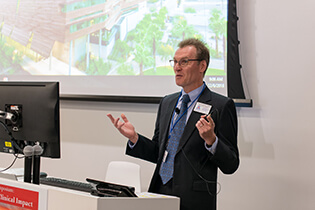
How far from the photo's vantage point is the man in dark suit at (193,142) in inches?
89.7

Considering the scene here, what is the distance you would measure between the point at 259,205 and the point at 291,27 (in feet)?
4.44

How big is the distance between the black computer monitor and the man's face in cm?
76

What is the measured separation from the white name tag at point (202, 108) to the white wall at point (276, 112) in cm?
88

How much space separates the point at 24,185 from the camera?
1.92 meters

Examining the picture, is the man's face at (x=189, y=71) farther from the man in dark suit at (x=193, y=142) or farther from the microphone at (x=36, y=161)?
the microphone at (x=36, y=161)

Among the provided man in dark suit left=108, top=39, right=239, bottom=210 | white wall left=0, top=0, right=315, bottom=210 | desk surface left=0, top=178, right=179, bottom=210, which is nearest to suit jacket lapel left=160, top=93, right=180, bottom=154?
man in dark suit left=108, top=39, right=239, bottom=210

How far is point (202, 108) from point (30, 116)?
949 mm

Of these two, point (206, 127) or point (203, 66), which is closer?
point (206, 127)

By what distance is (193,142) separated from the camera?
2.36 metres

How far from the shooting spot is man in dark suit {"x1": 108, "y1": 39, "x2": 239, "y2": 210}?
2.28 metres

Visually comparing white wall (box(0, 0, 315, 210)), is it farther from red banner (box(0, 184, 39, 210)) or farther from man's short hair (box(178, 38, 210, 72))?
red banner (box(0, 184, 39, 210))

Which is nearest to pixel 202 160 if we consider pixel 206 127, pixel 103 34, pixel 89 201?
pixel 206 127

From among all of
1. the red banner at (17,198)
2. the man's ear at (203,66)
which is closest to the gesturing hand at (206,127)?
the man's ear at (203,66)

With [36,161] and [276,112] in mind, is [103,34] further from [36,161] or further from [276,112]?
[36,161]
